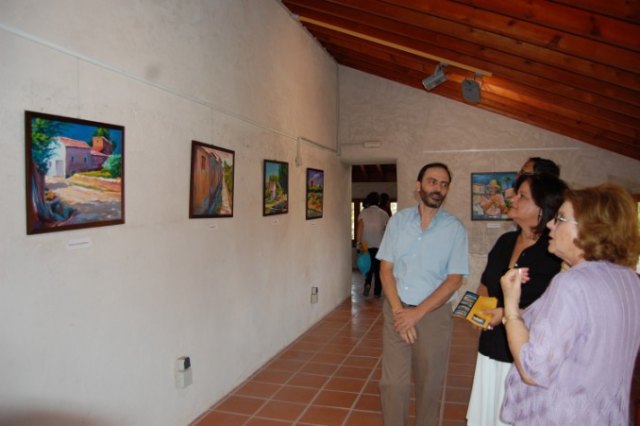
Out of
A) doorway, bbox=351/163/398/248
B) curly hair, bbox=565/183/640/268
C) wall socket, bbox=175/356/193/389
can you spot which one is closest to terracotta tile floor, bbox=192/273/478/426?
wall socket, bbox=175/356/193/389

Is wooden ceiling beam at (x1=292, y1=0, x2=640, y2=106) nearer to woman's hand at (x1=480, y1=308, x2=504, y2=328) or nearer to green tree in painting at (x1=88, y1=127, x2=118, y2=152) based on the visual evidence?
woman's hand at (x1=480, y1=308, x2=504, y2=328)

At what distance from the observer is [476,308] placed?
2332 millimetres

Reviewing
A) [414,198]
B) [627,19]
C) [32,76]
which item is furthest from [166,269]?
[414,198]

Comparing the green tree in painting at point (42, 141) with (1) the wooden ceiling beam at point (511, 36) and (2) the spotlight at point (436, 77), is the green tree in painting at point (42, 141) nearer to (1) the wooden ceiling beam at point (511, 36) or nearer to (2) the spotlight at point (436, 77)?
(1) the wooden ceiling beam at point (511, 36)

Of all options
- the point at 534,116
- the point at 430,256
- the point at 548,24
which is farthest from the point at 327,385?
the point at 534,116

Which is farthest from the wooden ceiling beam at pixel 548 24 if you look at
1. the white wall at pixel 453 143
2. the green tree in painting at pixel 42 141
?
the white wall at pixel 453 143

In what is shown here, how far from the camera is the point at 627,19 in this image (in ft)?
8.95

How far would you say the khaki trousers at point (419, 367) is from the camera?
283cm

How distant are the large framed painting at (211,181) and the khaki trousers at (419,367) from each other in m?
1.60

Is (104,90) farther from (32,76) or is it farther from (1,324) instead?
(1,324)

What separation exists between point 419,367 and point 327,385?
1571 millimetres

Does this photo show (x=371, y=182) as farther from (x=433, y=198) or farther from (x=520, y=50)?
(x=433, y=198)

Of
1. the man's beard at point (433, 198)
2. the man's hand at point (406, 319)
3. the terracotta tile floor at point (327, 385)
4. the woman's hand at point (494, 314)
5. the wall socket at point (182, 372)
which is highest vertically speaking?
the man's beard at point (433, 198)

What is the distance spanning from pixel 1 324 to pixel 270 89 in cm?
341
